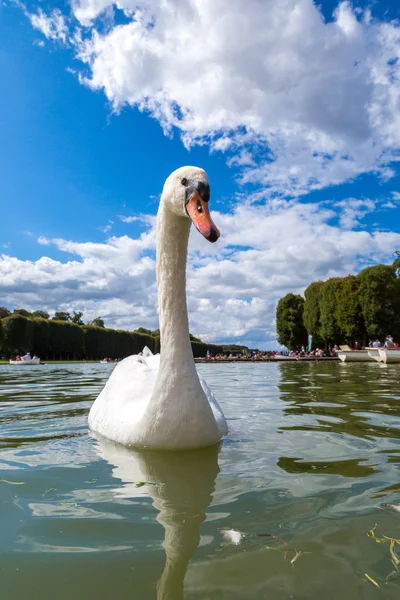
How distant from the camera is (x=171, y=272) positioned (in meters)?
4.65

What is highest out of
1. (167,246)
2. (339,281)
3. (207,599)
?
(339,281)

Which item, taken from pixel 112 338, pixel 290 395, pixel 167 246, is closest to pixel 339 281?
pixel 112 338

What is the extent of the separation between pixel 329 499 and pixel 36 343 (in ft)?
193

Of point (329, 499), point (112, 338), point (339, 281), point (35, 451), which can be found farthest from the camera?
point (112, 338)

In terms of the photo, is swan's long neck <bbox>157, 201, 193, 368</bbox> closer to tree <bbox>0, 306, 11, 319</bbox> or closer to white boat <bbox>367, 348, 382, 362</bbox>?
white boat <bbox>367, 348, 382, 362</bbox>

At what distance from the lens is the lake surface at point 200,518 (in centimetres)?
191

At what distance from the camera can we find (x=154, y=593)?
1.84 meters

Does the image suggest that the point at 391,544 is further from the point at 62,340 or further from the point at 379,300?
the point at 62,340

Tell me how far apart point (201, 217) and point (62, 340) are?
198ft

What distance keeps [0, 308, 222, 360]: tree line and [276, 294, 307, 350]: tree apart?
73.6 ft

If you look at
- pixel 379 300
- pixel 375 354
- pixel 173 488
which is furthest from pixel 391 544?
pixel 379 300

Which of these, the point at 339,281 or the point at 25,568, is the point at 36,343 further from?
the point at 25,568

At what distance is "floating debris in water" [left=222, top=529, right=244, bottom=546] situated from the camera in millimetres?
2240

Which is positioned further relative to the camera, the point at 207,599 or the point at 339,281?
the point at 339,281
